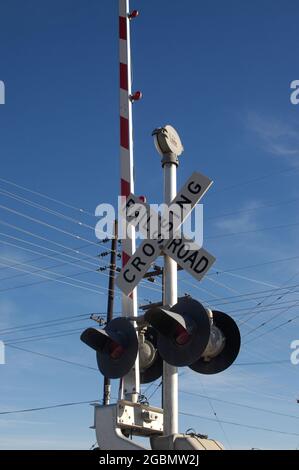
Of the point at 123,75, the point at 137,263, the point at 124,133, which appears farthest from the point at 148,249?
the point at 123,75

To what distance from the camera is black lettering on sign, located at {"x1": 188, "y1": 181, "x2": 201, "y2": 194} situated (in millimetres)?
5770

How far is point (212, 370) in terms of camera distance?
562 centimetres

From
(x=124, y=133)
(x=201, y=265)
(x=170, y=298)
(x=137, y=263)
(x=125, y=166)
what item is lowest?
(x=170, y=298)

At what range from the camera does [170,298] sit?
5742 millimetres

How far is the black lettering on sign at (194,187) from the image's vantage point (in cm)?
577

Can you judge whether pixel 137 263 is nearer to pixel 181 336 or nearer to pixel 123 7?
pixel 181 336

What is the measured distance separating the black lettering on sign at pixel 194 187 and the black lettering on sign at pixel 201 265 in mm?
666

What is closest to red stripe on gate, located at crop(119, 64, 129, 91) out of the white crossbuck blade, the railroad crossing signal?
the white crossbuck blade

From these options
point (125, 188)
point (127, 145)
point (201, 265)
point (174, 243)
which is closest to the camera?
point (201, 265)

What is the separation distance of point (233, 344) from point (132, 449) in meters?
1.28

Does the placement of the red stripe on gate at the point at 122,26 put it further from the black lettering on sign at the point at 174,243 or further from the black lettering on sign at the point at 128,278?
the black lettering on sign at the point at 128,278

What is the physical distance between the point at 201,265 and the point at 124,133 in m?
2.04

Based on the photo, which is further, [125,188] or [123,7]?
[123,7]
